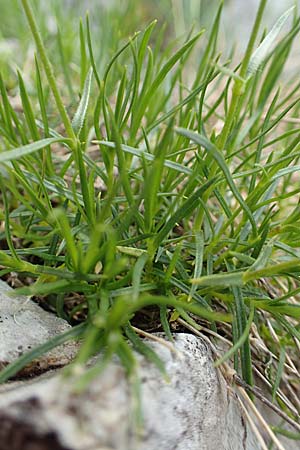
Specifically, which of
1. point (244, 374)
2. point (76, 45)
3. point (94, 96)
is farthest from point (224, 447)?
point (76, 45)

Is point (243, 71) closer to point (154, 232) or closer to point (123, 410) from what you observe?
point (154, 232)

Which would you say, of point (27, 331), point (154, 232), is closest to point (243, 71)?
point (154, 232)

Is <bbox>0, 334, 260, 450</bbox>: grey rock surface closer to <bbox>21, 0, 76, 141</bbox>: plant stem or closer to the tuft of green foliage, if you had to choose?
the tuft of green foliage

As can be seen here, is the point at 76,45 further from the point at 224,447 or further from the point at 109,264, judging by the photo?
the point at 224,447

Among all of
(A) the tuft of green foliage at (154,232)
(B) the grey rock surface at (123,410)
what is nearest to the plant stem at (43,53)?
(A) the tuft of green foliage at (154,232)

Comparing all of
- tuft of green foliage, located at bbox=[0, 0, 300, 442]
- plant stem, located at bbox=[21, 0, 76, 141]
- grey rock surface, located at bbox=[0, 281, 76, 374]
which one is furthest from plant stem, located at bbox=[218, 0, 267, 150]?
grey rock surface, located at bbox=[0, 281, 76, 374]
